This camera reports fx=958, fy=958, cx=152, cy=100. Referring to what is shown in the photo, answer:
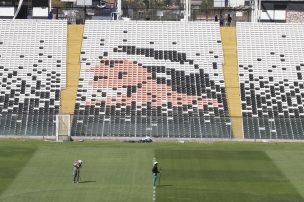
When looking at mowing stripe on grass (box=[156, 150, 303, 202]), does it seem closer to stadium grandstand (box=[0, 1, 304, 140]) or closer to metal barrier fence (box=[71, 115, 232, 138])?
metal barrier fence (box=[71, 115, 232, 138])

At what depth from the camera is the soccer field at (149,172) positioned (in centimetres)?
6049

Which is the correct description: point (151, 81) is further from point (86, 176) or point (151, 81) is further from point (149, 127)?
point (86, 176)

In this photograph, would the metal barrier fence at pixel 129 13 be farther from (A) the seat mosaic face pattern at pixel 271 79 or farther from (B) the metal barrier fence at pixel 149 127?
(B) the metal barrier fence at pixel 149 127

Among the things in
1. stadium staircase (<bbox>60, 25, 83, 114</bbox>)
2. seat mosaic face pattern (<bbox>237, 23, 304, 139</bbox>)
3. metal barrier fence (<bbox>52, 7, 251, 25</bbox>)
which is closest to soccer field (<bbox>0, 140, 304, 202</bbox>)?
seat mosaic face pattern (<bbox>237, 23, 304, 139</bbox>)

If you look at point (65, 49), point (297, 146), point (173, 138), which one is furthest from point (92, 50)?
point (297, 146)

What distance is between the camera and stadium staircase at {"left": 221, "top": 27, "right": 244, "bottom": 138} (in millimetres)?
92062

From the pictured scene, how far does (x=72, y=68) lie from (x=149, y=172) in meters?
36.0

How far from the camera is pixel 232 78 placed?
10231 cm

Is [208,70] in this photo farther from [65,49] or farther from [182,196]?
[182,196]

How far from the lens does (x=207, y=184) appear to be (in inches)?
2554

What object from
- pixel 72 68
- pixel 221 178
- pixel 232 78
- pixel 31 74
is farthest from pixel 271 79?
pixel 221 178

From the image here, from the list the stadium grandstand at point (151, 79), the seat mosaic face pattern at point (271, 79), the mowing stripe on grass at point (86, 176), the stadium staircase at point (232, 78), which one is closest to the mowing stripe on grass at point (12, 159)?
the mowing stripe on grass at point (86, 176)

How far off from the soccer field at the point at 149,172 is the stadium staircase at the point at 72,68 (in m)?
9.59

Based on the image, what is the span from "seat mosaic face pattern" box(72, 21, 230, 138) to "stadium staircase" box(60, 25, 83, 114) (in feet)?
2.27
